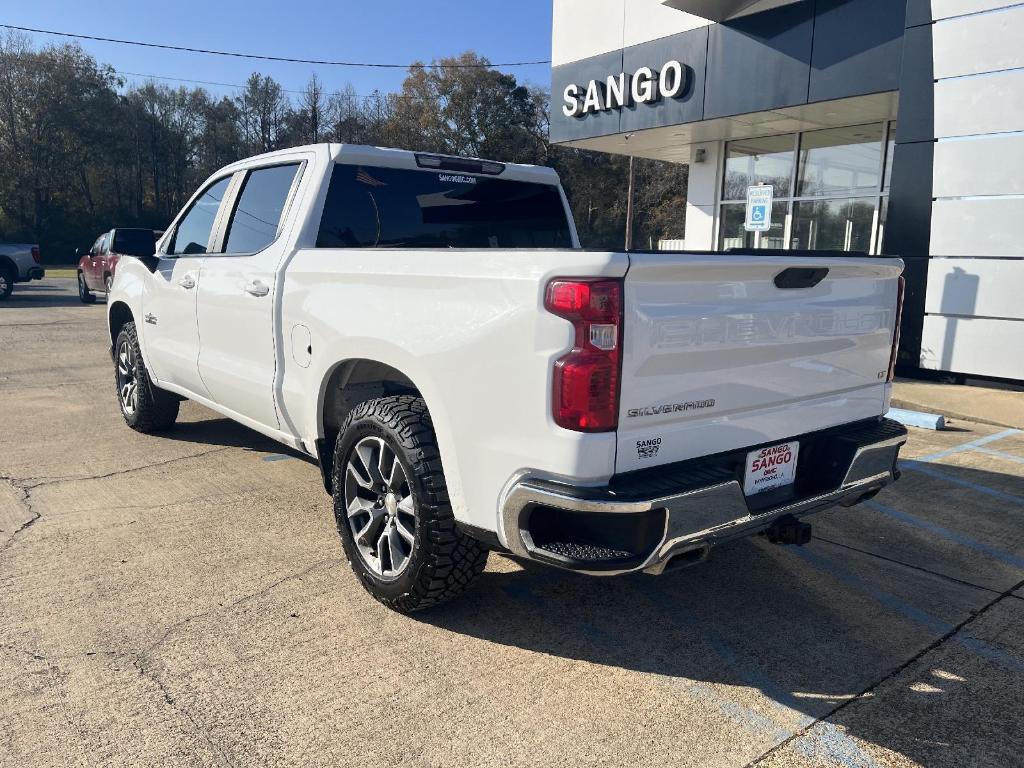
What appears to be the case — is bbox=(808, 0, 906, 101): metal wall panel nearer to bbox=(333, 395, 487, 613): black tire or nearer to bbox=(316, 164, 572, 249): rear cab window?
bbox=(316, 164, 572, 249): rear cab window

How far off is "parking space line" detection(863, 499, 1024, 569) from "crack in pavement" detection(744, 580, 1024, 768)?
0.32 m

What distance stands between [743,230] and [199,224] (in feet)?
39.1

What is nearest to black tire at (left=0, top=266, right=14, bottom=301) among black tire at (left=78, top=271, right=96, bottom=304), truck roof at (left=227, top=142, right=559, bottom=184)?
black tire at (left=78, top=271, right=96, bottom=304)

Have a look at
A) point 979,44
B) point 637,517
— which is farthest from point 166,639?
point 979,44

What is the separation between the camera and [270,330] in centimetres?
403

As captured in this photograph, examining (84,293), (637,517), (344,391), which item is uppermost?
(344,391)

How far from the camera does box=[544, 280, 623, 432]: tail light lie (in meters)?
2.46

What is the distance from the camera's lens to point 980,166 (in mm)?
9102

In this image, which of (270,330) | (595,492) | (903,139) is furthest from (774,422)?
(903,139)

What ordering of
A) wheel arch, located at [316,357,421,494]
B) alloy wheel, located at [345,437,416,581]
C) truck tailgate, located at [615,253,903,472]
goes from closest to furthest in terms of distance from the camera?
1. truck tailgate, located at [615,253,903,472]
2. alloy wheel, located at [345,437,416,581]
3. wheel arch, located at [316,357,421,494]

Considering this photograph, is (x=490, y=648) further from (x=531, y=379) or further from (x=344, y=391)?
(x=344, y=391)

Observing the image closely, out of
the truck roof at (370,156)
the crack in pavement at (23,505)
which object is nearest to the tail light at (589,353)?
the truck roof at (370,156)

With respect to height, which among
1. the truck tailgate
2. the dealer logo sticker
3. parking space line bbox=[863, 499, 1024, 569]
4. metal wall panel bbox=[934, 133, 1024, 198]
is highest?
metal wall panel bbox=[934, 133, 1024, 198]

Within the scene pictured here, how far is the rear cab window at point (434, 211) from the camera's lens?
418 cm
